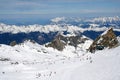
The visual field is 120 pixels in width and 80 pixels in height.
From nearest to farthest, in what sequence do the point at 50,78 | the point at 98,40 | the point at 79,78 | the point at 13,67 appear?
Result: the point at 79,78
the point at 50,78
the point at 13,67
the point at 98,40

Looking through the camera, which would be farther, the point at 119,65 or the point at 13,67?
the point at 13,67

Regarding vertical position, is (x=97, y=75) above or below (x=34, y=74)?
A: above

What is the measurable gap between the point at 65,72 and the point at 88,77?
8.86 ft

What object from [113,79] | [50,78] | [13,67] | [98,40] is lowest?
[98,40]

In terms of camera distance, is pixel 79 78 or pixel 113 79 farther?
pixel 79 78

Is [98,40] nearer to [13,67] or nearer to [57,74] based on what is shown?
[13,67]

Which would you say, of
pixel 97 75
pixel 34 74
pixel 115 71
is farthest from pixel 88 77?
pixel 34 74

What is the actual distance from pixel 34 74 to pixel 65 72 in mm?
2516

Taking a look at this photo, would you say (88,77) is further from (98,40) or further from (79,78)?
(98,40)

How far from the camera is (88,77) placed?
15.8m

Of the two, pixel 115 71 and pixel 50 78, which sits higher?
pixel 115 71

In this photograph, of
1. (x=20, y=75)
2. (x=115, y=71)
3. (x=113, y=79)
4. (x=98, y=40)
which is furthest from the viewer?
(x=98, y=40)

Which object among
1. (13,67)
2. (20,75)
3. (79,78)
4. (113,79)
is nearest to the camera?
(113,79)

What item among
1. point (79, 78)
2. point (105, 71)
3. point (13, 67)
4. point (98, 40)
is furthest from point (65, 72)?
point (98, 40)
